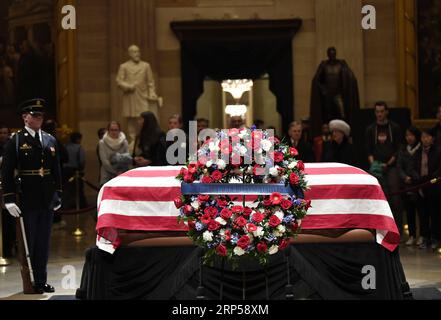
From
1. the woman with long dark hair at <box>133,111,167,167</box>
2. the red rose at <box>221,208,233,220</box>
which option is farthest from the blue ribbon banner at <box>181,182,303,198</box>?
the woman with long dark hair at <box>133,111,167,167</box>

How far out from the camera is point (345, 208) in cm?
748

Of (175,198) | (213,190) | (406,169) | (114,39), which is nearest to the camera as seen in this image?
(213,190)

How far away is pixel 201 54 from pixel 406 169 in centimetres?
712

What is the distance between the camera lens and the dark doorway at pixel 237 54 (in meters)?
17.5

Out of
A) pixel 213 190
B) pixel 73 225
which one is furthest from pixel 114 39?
pixel 213 190

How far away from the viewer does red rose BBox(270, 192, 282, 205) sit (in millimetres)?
6531

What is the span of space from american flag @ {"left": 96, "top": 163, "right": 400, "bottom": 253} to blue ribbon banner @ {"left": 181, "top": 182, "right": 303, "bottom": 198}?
0.82 m

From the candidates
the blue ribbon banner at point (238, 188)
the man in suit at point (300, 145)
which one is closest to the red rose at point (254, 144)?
the blue ribbon banner at point (238, 188)

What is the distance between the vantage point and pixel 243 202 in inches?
263

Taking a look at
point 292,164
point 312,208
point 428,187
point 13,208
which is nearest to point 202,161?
point 292,164

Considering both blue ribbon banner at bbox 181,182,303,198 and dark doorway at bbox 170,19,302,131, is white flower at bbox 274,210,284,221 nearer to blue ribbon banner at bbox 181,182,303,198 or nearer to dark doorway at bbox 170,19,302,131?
blue ribbon banner at bbox 181,182,303,198

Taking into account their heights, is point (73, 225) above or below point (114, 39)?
below

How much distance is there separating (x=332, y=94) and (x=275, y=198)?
9446mm

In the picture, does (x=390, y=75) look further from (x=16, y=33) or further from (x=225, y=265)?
(x=225, y=265)
